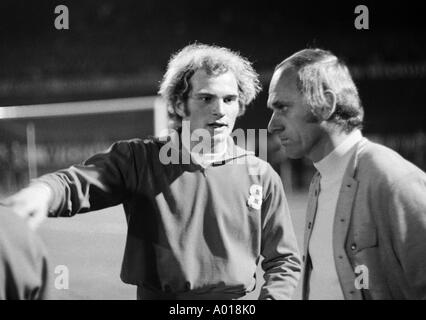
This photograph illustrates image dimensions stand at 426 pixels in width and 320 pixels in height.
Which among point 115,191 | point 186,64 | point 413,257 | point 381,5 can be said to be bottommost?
point 413,257

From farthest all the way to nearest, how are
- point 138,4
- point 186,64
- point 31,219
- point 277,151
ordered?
point 277,151 < point 138,4 < point 186,64 < point 31,219

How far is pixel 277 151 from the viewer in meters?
6.44

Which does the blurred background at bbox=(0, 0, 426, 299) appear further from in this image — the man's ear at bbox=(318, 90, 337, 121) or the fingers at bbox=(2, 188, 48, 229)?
the fingers at bbox=(2, 188, 48, 229)

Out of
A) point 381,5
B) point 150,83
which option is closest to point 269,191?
point 381,5

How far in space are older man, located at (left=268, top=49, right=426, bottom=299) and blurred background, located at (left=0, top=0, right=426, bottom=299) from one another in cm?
361

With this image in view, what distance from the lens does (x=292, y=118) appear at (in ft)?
4.57

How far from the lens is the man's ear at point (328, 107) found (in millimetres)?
1362

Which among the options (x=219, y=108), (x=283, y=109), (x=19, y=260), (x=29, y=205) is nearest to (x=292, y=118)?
(x=283, y=109)

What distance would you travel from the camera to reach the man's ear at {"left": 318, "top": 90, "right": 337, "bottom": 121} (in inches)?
53.6

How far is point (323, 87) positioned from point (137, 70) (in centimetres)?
461

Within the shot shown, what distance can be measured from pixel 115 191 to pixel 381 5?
4.06 m

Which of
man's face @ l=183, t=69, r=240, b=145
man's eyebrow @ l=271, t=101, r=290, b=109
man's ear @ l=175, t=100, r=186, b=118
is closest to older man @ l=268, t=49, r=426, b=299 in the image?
man's eyebrow @ l=271, t=101, r=290, b=109

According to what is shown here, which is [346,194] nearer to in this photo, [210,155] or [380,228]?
[380,228]
